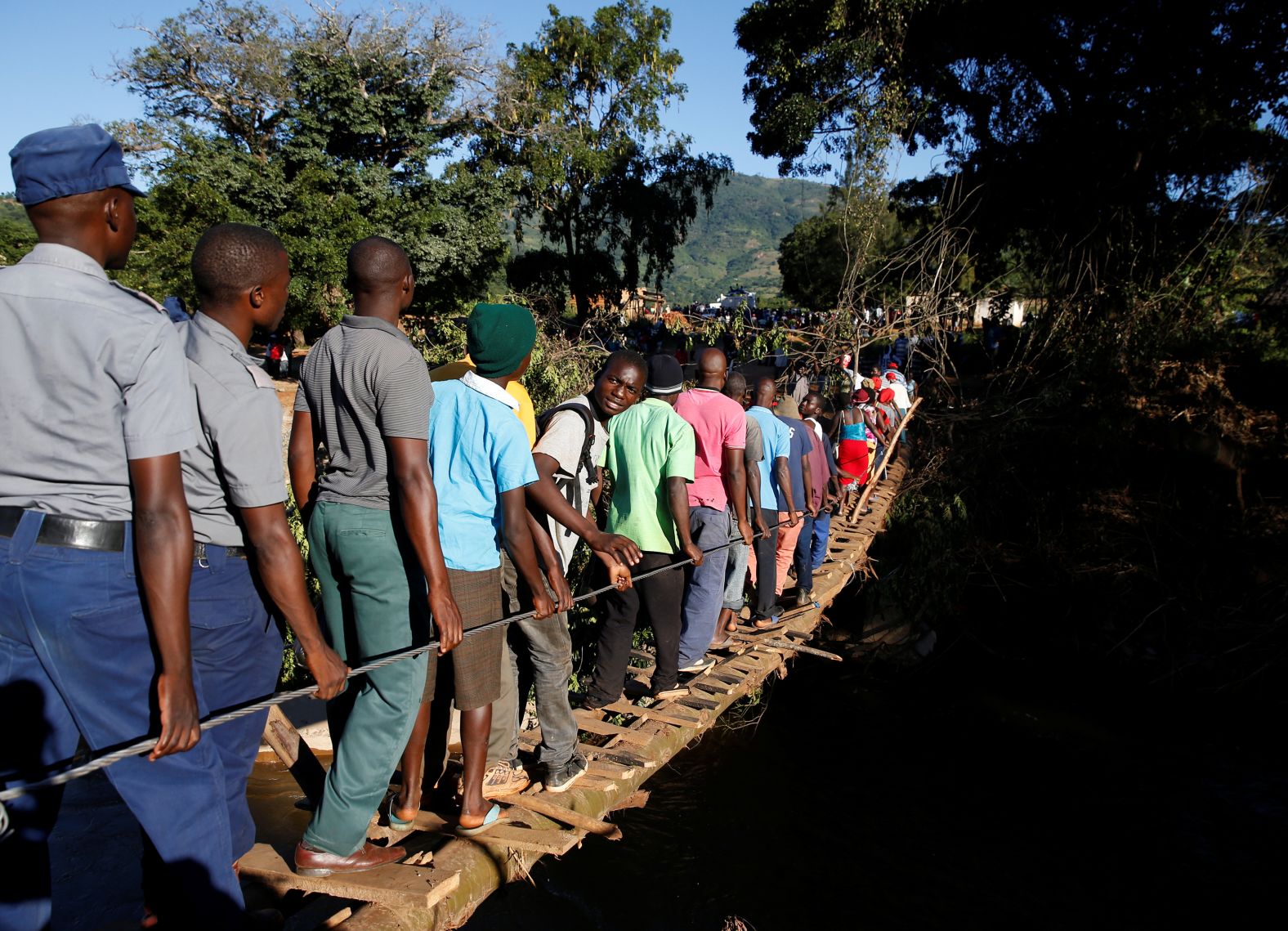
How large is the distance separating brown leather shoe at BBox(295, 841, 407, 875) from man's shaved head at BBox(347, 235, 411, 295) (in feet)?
5.18

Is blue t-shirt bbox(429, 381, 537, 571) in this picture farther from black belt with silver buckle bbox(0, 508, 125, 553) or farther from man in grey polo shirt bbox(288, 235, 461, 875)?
black belt with silver buckle bbox(0, 508, 125, 553)

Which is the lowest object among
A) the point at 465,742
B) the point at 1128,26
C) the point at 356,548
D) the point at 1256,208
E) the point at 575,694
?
the point at 575,694

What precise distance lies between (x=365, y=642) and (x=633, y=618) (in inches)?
64.0

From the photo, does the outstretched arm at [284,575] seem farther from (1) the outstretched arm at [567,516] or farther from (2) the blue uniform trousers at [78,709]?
(1) the outstretched arm at [567,516]

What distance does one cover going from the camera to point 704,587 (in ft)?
15.2

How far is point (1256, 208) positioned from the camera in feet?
35.4

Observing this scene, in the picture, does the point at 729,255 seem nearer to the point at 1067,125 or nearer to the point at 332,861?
the point at 1067,125

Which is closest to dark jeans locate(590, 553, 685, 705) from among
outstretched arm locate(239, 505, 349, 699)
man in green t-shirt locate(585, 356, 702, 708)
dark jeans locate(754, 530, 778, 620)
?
man in green t-shirt locate(585, 356, 702, 708)

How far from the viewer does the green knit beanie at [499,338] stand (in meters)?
2.75

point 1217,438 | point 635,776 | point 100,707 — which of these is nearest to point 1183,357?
point 1217,438

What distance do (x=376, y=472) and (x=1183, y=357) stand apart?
929 cm

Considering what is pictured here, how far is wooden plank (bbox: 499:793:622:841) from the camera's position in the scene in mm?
3152

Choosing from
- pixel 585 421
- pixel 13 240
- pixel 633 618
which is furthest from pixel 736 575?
pixel 13 240

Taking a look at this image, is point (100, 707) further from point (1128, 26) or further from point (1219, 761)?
point (1128, 26)
